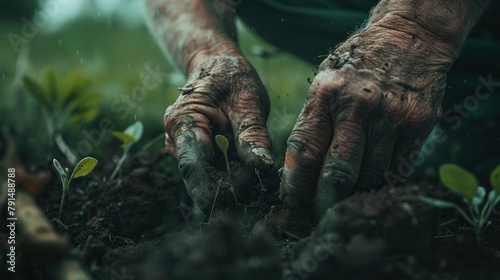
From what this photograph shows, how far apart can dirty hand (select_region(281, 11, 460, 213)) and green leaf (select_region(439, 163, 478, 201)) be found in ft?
0.71

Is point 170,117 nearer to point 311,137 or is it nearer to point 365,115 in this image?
point 311,137

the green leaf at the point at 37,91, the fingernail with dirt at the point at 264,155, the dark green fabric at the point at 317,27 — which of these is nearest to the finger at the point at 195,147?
the fingernail with dirt at the point at 264,155

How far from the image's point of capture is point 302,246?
1.19m

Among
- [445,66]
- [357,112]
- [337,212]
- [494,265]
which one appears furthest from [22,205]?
[445,66]

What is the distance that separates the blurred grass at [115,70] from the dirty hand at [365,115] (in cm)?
79

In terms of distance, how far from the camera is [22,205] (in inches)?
43.8

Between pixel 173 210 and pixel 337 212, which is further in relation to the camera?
pixel 173 210

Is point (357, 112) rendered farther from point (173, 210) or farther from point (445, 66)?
point (173, 210)

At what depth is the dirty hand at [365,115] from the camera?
1.35 meters

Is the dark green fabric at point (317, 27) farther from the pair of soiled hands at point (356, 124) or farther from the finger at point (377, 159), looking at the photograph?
the finger at point (377, 159)

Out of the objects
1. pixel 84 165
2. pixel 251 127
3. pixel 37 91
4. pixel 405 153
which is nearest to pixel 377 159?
pixel 405 153

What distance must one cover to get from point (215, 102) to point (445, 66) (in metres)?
0.69

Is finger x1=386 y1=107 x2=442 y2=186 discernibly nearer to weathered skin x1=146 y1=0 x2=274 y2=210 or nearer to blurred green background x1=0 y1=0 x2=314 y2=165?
weathered skin x1=146 y1=0 x2=274 y2=210

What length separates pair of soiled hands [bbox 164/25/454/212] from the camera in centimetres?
135
